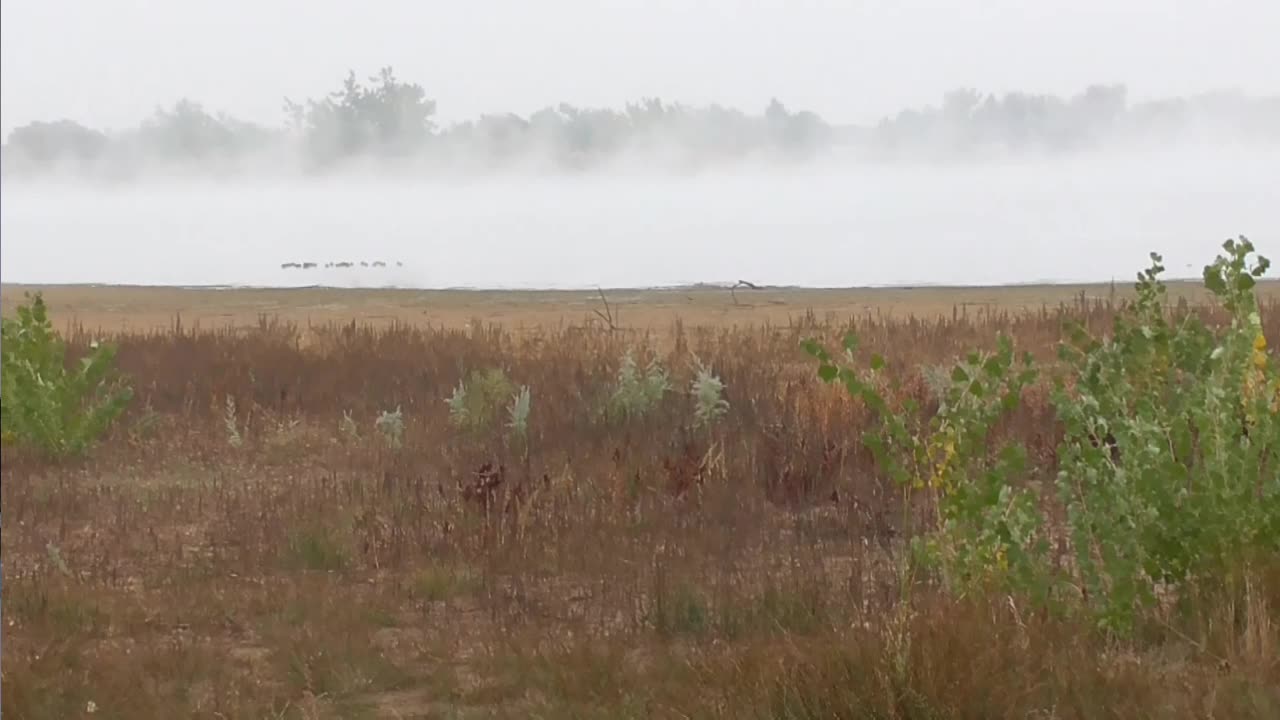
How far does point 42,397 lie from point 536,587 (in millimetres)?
4526

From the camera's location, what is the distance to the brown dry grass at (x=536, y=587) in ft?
13.2

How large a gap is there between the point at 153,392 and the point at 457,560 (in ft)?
20.4

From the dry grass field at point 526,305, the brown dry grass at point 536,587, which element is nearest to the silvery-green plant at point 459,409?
the brown dry grass at point 536,587

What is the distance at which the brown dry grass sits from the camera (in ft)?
13.2

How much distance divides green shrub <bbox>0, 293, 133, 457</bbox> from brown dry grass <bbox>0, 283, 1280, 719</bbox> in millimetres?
240

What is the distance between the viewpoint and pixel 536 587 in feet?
19.3

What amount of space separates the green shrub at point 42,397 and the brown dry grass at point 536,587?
0.79 feet

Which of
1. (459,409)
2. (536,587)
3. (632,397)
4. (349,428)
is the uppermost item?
(632,397)

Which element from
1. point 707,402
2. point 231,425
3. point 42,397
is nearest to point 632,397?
point 707,402

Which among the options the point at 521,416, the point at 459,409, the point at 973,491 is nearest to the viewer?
the point at 973,491

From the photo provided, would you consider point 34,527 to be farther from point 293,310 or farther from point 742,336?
point 293,310

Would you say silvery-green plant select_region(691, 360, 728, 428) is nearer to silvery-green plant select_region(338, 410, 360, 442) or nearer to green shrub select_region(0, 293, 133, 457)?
silvery-green plant select_region(338, 410, 360, 442)

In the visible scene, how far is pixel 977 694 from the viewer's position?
12.7 ft

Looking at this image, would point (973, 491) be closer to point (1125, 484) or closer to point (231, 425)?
point (1125, 484)
